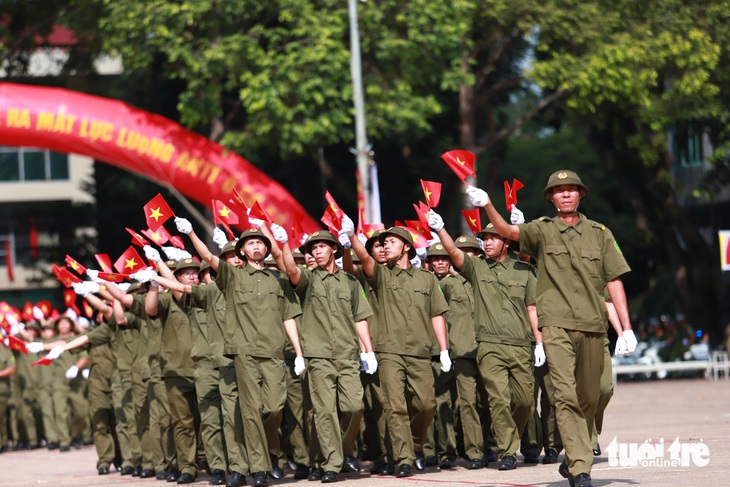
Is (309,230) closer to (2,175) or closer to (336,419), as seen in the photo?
(336,419)

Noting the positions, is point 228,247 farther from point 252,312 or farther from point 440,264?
point 440,264

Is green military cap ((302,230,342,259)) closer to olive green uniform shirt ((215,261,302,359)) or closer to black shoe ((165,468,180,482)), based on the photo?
olive green uniform shirt ((215,261,302,359))

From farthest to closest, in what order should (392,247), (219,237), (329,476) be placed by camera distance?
1. (219,237)
2. (392,247)
3. (329,476)

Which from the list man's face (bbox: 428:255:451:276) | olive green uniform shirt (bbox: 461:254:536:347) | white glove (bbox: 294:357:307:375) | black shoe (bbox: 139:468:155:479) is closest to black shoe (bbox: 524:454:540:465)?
olive green uniform shirt (bbox: 461:254:536:347)

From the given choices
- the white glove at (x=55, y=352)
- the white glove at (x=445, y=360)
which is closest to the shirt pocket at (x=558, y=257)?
the white glove at (x=445, y=360)

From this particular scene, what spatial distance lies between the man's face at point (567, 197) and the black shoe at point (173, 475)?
5.31m

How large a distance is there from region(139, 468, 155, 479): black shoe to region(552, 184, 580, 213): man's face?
637cm

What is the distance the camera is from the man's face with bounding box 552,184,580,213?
32.6 feet

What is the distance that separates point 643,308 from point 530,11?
51.1ft

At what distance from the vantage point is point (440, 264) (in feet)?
45.6

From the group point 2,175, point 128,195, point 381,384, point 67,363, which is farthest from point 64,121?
→ point 2,175

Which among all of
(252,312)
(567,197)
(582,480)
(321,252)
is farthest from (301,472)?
(567,197)

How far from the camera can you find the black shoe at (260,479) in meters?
11.7

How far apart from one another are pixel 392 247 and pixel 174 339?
7.82ft
